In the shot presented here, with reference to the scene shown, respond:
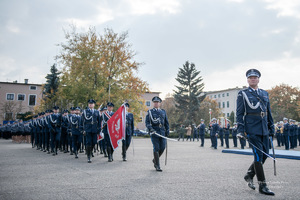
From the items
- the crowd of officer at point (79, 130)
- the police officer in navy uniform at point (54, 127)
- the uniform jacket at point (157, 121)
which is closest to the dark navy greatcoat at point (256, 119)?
the uniform jacket at point (157, 121)

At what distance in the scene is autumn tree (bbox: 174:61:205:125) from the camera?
59.6 m

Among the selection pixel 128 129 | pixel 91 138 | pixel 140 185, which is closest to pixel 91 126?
pixel 91 138

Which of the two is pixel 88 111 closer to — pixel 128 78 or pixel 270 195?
pixel 270 195

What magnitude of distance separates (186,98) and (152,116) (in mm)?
52145

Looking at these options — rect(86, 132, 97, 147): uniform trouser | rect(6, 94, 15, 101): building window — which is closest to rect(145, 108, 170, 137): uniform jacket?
rect(86, 132, 97, 147): uniform trouser

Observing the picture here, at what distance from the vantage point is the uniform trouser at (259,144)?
17.0ft

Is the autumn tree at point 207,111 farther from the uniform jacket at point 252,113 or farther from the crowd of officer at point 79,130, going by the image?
the uniform jacket at point 252,113

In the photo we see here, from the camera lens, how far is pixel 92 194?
489cm

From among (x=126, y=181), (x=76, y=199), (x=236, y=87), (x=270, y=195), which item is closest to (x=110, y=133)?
(x=126, y=181)

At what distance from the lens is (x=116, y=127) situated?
1083 cm

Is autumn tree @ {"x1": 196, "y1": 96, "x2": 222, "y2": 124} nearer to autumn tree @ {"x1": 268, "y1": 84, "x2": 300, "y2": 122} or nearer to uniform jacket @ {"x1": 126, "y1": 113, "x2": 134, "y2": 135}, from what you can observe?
autumn tree @ {"x1": 268, "y1": 84, "x2": 300, "y2": 122}

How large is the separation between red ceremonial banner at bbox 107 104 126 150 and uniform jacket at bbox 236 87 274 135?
Answer: 585cm

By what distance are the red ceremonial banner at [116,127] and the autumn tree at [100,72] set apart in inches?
736

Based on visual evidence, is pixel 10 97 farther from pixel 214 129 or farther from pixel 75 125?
pixel 75 125
